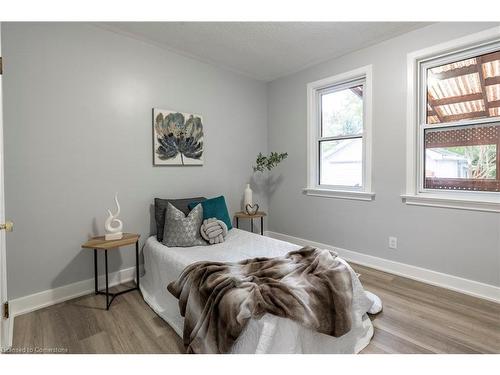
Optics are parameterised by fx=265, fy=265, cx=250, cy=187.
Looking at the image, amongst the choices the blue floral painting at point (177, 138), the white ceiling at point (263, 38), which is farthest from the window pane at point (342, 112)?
the blue floral painting at point (177, 138)

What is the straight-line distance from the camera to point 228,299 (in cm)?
153

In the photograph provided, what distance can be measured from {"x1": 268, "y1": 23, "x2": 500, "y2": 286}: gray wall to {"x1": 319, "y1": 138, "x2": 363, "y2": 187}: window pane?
249 mm

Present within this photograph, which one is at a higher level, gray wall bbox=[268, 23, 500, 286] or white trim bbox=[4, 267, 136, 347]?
gray wall bbox=[268, 23, 500, 286]

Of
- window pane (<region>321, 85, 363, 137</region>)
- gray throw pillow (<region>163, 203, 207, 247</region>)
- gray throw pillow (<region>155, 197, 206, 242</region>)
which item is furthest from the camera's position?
window pane (<region>321, 85, 363, 137</region>)

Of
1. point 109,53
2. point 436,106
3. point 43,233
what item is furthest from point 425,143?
point 43,233

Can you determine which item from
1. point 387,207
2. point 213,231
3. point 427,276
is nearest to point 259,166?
point 213,231

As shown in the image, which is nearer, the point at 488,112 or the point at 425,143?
the point at 488,112

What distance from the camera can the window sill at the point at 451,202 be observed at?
2.26 m

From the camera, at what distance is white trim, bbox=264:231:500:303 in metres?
2.32

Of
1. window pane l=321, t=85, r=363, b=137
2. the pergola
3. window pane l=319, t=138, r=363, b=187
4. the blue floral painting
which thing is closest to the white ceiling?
window pane l=321, t=85, r=363, b=137

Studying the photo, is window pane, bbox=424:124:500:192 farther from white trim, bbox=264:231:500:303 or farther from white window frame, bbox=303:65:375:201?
white trim, bbox=264:231:500:303

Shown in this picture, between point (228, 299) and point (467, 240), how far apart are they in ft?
7.51

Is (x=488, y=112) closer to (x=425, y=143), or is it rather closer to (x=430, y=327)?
(x=425, y=143)
